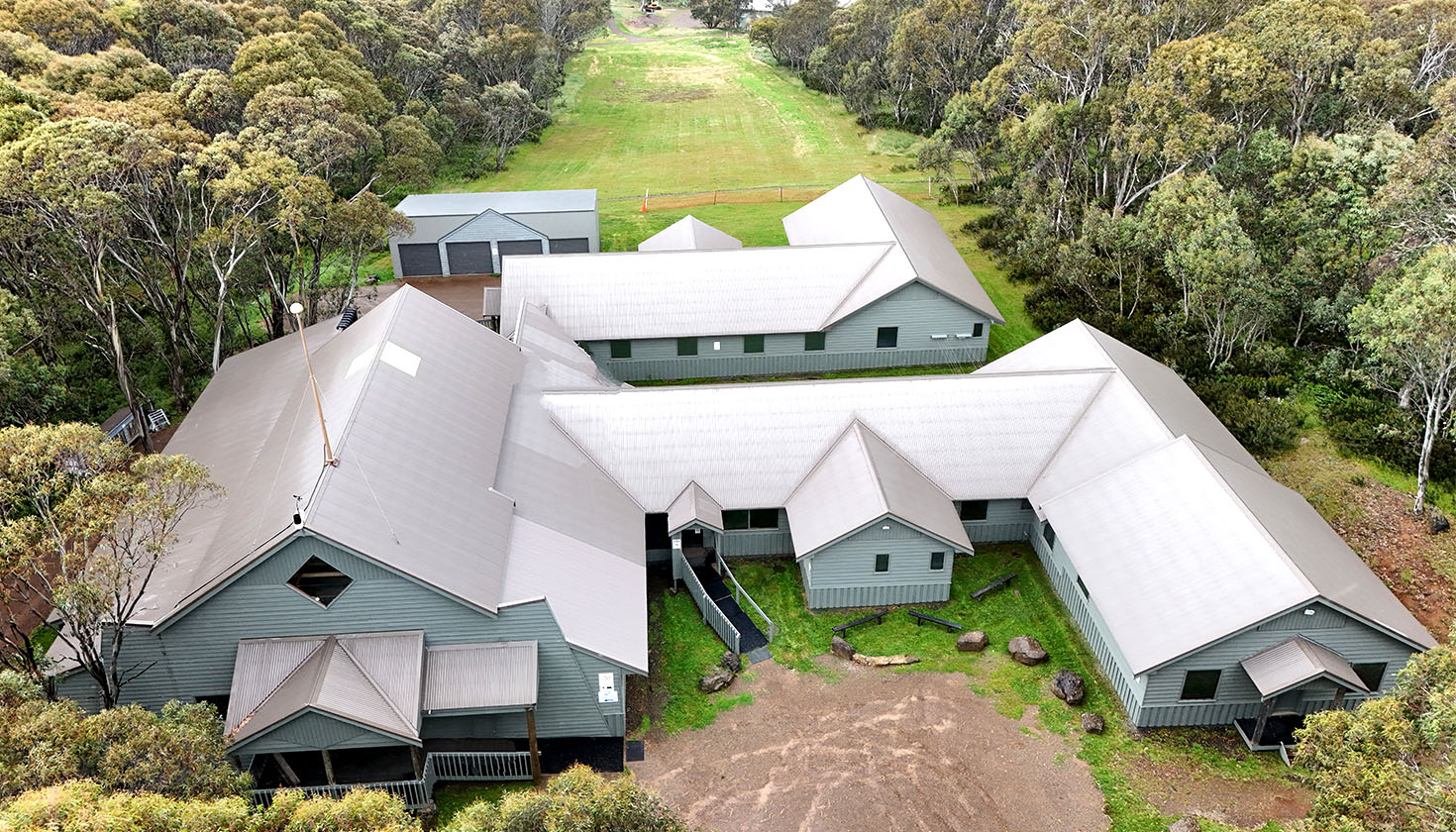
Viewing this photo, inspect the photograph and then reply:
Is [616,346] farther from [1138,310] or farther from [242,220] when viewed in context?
[1138,310]

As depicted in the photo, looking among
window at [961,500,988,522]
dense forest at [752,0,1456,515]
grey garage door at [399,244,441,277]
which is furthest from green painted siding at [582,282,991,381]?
grey garage door at [399,244,441,277]

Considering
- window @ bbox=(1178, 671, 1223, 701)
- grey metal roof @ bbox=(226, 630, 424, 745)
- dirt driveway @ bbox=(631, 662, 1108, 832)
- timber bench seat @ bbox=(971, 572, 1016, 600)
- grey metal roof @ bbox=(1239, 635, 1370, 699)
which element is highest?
grey metal roof @ bbox=(226, 630, 424, 745)

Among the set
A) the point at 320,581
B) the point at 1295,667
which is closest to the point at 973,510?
the point at 1295,667

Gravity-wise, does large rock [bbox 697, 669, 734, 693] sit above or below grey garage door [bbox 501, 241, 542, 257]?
below

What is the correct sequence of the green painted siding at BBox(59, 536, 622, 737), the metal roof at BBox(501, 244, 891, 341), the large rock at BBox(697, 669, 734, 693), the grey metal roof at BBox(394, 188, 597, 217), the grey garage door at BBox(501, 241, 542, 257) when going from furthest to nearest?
the grey garage door at BBox(501, 241, 542, 257) < the grey metal roof at BBox(394, 188, 597, 217) < the metal roof at BBox(501, 244, 891, 341) < the large rock at BBox(697, 669, 734, 693) < the green painted siding at BBox(59, 536, 622, 737)

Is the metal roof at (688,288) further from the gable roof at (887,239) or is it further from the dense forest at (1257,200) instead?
the dense forest at (1257,200)

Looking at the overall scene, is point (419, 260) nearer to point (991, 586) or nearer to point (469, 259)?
point (469, 259)

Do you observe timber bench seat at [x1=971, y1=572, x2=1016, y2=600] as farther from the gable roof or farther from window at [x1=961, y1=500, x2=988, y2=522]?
the gable roof
